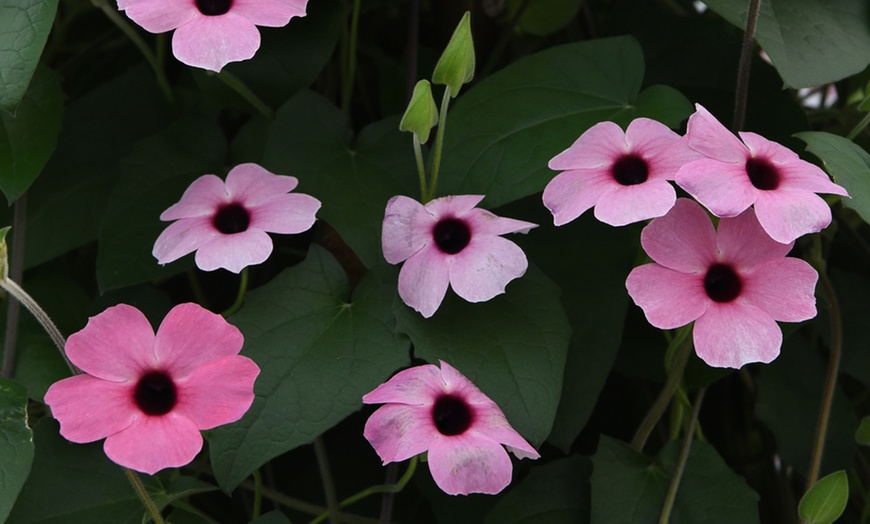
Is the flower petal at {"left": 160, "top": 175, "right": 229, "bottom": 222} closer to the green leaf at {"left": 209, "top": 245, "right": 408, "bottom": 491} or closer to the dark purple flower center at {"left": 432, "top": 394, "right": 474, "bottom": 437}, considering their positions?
the green leaf at {"left": 209, "top": 245, "right": 408, "bottom": 491}

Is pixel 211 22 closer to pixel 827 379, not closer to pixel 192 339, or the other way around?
pixel 192 339

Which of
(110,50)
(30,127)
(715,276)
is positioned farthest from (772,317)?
(110,50)

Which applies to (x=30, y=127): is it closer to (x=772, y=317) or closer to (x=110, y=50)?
(x=110, y=50)

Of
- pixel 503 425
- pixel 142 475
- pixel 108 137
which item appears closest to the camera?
pixel 503 425

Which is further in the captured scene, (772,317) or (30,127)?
(30,127)

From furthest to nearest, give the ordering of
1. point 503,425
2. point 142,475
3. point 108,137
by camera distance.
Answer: point 108,137
point 142,475
point 503,425

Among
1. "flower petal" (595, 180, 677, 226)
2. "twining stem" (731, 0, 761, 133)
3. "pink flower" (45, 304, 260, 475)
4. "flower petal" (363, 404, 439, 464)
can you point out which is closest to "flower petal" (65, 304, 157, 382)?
"pink flower" (45, 304, 260, 475)

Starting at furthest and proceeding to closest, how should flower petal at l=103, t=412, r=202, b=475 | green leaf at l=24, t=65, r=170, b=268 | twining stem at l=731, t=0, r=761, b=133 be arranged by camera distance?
green leaf at l=24, t=65, r=170, b=268 → twining stem at l=731, t=0, r=761, b=133 → flower petal at l=103, t=412, r=202, b=475
